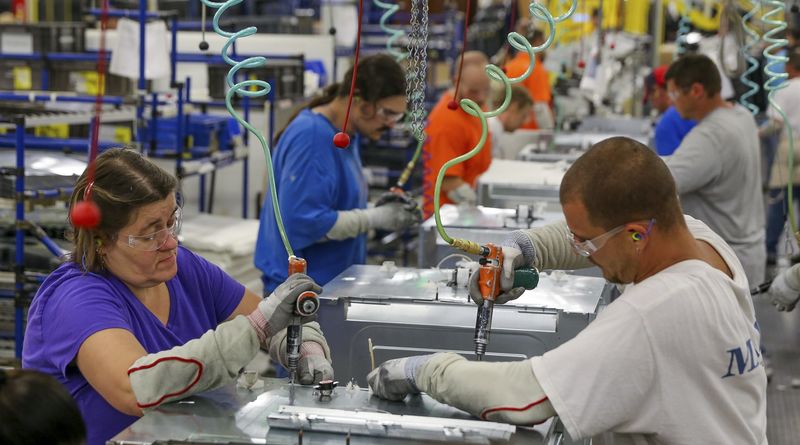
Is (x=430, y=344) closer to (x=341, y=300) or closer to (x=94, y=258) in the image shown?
(x=341, y=300)

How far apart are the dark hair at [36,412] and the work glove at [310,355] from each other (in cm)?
74

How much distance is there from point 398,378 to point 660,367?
52 cm

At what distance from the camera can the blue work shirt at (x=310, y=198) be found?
3.63 meters

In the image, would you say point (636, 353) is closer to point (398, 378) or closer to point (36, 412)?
point (398, 378)

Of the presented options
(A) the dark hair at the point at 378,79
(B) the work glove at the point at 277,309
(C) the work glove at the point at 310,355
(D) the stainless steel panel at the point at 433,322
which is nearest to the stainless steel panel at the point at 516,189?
(A) the dark hair at the point at 378,79

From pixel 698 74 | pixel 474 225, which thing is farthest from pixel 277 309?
pixel 698 74

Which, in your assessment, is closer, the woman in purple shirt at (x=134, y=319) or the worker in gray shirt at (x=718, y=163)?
the woman in purple shirt at (x=134, y=319)

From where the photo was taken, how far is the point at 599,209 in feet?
6.50

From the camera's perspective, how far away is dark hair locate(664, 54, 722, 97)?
15.3 feet

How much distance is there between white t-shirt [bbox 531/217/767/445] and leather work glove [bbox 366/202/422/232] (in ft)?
6.54

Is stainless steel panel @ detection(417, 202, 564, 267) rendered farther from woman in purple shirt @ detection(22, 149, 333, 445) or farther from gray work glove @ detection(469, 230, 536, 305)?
woman in purple shirt @ detection(22, 149, 333, 445)

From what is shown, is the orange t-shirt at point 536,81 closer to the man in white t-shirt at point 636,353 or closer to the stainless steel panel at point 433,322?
the stainless steel panel at point 433,322

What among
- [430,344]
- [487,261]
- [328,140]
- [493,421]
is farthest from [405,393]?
[328,140]

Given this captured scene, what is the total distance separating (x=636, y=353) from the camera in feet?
6.12
